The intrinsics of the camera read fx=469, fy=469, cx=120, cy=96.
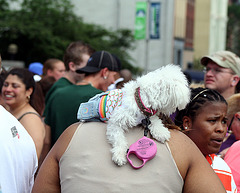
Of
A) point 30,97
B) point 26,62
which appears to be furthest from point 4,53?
point 30,97

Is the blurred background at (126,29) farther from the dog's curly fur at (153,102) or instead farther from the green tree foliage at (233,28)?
the dog's curly fur at (153,102)

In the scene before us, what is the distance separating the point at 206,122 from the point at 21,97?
2.32 metres

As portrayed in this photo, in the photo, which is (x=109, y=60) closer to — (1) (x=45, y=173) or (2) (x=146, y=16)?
(1) (x=45, y=173)

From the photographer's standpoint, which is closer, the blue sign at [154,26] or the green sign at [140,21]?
the green sign at [140,21]

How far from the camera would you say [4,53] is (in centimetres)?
2880

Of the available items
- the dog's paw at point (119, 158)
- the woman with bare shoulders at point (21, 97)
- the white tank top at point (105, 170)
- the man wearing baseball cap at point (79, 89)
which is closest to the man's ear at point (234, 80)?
the man wearing baseball cap at point (79, 89)

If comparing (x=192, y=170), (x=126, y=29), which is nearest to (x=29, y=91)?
(x=192, y=170)

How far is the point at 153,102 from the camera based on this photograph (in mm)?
2373

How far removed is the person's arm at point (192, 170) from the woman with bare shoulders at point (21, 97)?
2.32 meters

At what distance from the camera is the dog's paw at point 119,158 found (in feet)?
7.52

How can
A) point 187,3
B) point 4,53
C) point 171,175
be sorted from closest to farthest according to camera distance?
1. point 171,175
2. point 4,53
3. point 187,3

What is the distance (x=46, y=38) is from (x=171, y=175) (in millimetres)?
25087

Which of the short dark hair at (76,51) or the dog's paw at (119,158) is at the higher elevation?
the short dark hair at (76,51)

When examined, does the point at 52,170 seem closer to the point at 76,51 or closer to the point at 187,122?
the point at 187,122
